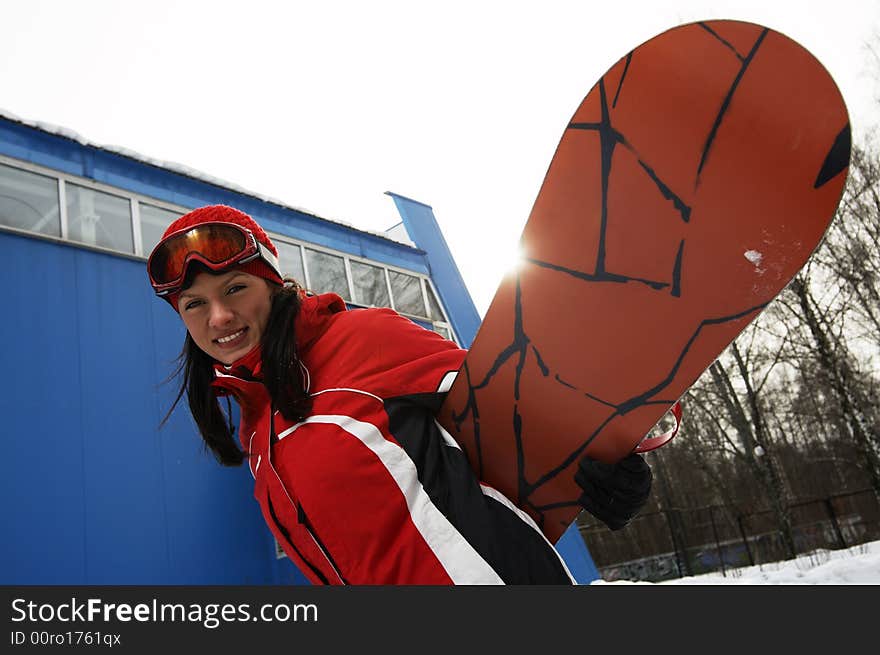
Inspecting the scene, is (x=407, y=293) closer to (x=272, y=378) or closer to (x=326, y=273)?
(x=326, y=273)

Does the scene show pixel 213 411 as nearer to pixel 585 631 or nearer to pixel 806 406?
pixel 585 631

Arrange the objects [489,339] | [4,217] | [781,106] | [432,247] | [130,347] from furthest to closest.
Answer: [432,247] → [130,347] → [4,217] → [489,339] → [781,106]

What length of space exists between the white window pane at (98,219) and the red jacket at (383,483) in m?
5.22

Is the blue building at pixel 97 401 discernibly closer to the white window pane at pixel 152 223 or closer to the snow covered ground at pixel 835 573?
the white window pane at pixel 152 223

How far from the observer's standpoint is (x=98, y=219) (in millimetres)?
5656

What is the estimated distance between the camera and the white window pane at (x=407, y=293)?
8.95 m

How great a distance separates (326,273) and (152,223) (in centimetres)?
244

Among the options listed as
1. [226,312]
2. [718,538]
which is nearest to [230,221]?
[226,312]

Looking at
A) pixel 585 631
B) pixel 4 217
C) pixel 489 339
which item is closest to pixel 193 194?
pixel 4 217

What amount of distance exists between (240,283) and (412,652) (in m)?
1.05

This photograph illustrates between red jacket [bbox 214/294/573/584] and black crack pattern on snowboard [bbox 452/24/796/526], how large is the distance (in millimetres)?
140

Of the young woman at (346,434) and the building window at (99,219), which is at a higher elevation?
the building window at (99,219)

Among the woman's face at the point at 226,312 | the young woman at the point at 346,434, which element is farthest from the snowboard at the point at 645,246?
the woman's face at the point at 226,312

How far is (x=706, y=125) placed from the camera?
1111 millimetres
